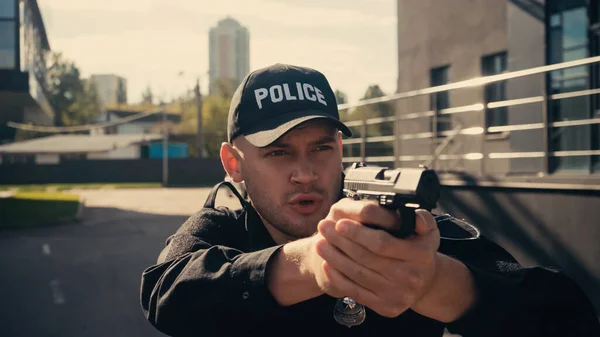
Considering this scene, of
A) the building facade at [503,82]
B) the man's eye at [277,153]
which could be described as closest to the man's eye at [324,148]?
the man's eye at [277,153]

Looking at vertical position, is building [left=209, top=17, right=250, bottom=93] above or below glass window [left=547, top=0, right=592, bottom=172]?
above

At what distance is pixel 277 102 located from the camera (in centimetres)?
212

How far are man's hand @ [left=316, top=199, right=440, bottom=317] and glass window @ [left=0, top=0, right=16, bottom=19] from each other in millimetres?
26182

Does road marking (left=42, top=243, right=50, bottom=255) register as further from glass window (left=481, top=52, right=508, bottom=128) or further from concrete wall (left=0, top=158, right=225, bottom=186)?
concrete wall (left=0, top=158, right=225, bottom=186)

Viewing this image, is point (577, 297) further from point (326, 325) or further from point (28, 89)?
point (28, 89)

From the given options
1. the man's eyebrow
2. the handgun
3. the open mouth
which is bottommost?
Result: the open mouth

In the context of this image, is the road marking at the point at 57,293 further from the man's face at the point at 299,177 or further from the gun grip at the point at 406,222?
the gun grip at the point at 406,222

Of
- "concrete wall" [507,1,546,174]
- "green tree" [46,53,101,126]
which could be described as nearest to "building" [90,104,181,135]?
"green tree" [46,53,101,126]

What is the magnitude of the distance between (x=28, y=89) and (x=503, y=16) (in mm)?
19257

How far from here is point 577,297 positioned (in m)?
1.74

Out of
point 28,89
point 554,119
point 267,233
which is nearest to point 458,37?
point 554,119

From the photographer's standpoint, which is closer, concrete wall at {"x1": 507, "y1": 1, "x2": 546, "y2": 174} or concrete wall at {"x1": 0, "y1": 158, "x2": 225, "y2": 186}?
concrete wall at {"x1": 507, "y1": 1, "x2": 546, "y2": 174}

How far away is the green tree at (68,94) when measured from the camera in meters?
85.4

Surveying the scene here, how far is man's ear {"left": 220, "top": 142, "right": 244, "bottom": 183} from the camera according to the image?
7.39 ft
